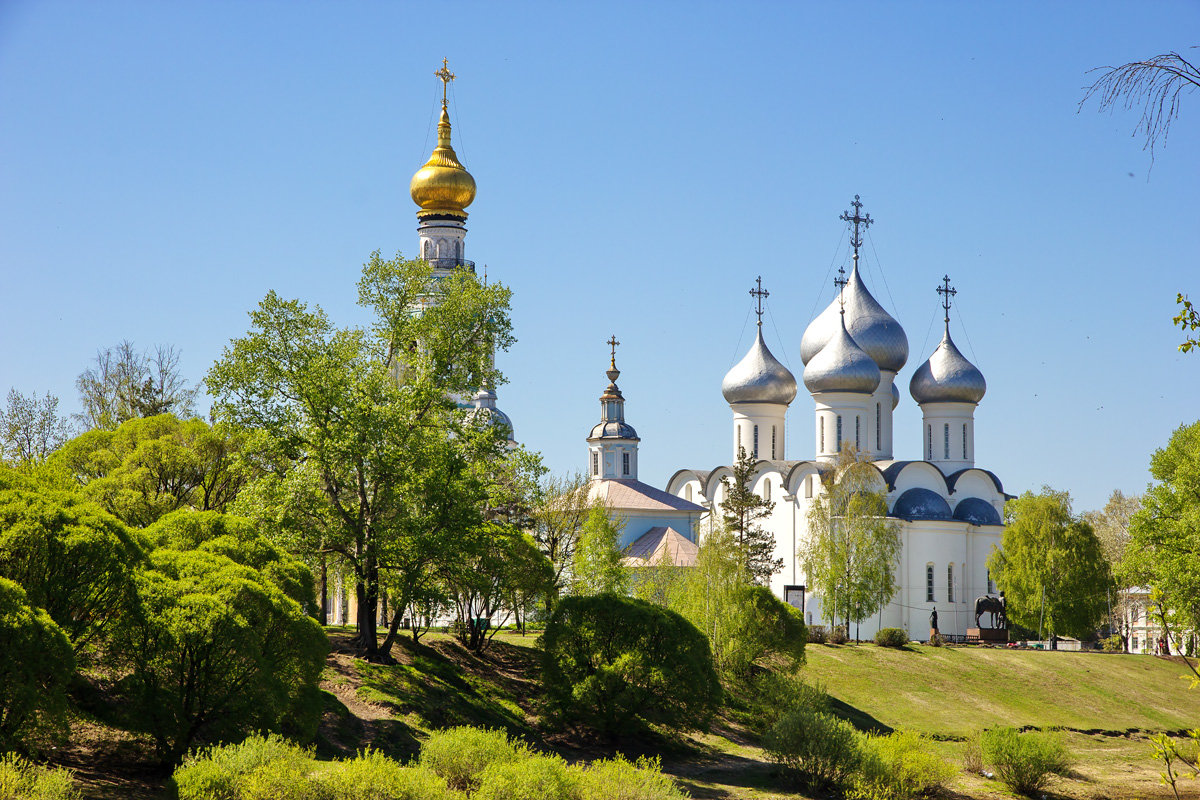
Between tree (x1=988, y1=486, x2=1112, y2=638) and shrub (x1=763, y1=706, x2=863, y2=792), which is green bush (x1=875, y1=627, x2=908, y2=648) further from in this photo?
shrub (x1=763, y1=706, x2=863, y2=792)

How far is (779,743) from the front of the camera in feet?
78.1

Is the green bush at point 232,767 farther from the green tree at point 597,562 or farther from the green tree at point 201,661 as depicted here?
the green tree at point 597,562

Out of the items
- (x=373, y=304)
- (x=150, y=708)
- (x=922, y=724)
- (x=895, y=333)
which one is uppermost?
(x=895, y=333)

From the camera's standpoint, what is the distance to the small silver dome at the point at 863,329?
56031 millimetres

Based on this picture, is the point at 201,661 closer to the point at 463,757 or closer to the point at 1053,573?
the point at 463,757

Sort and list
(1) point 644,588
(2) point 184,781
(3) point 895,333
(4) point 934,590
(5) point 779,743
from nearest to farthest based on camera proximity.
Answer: (2) point 184,781
(5) point 779,743
(1) point 644,588
(4) point 934,590
(3) point 895,333

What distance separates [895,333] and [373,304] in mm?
34088

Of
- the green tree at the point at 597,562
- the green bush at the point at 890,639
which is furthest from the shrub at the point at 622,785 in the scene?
the green bush at the point at 890,639

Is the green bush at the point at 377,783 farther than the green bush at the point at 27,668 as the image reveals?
Yes

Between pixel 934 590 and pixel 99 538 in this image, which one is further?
pixel 934 590

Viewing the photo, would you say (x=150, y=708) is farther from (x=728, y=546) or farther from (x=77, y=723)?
(x=728, y=546)

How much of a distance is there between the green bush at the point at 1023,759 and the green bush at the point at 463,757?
11.2 meters

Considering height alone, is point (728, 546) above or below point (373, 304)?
below

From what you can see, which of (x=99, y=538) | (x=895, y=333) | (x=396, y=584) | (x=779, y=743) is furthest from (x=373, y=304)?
(x=895, y=333)
